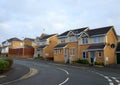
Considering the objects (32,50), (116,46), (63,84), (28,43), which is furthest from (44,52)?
(63,84)

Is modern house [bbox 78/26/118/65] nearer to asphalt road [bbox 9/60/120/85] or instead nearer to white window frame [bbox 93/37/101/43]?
white window frame [bbox 93/37/101/43]

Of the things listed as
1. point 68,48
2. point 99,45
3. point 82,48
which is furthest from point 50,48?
point 99,45

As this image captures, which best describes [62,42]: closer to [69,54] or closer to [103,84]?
[69,54]

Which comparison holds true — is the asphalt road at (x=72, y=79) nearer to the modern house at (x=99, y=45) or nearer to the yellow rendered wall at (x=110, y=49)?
the modern house at (x=99, y=45)

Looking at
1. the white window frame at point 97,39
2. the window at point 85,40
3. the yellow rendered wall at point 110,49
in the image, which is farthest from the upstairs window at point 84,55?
the yellow rendered wall at point 110,49

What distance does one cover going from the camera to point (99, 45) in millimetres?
51438

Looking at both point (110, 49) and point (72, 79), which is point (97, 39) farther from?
point (72, 79)

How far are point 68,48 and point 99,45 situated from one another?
1140cm

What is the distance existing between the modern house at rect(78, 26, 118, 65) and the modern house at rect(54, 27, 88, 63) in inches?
97.8

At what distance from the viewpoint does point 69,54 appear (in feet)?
197

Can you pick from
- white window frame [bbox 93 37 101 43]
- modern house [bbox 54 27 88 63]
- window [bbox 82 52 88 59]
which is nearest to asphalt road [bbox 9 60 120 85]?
white window frame [bbox 93 37 101 43]

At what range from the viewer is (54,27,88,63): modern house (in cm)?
5884

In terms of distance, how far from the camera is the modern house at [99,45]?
4981 centimetres

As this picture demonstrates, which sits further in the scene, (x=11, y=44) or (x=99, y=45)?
(x=11, y=44)
